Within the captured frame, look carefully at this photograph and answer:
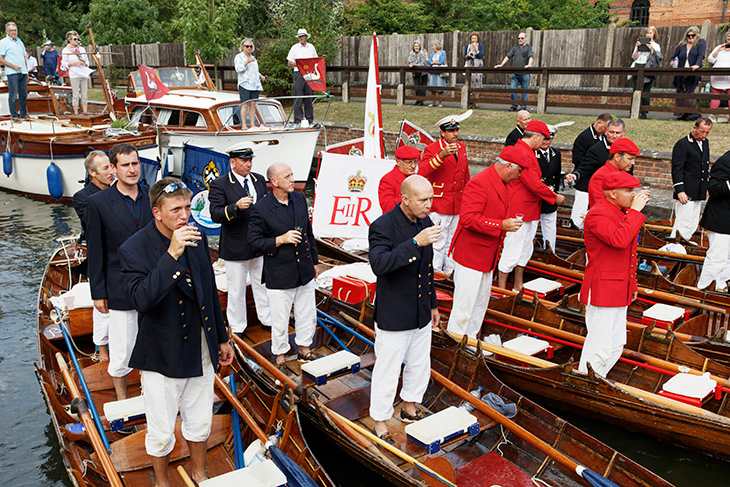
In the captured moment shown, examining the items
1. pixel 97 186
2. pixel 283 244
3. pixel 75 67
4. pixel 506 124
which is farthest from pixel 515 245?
pixel 75 67

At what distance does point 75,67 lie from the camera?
18.7 m

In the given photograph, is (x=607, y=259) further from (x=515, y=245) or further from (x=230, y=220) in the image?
(x=230, y=220)

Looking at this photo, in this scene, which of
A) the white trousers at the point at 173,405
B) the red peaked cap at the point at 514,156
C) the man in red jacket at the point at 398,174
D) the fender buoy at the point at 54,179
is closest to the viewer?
the white trousers at the point at 173,405

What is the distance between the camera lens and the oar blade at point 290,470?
4676 mm

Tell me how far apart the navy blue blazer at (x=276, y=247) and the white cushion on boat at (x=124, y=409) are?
1.75 meters

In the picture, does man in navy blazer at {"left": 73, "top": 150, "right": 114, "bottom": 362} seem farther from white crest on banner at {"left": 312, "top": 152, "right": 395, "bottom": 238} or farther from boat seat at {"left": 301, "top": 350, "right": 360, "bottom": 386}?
white crest on banner at {"left": 312, "top": 152, "right": 395, "bottom": 238}

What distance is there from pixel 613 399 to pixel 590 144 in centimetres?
513

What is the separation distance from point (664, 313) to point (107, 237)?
252 inches

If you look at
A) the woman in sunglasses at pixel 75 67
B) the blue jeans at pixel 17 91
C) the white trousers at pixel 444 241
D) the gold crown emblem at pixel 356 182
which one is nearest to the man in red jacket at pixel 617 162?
the white trousers at pixel 444 241

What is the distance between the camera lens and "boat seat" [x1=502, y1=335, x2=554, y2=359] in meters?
7.09

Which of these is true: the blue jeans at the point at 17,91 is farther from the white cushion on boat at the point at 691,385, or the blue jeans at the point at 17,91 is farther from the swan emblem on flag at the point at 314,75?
the white cushion on boat at the point at 691,385

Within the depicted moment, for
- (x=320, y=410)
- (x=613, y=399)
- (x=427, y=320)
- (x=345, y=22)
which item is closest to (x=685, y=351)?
(x=613, y=399)

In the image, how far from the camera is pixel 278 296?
6.55 meters

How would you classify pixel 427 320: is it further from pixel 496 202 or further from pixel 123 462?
pixel 123 462
